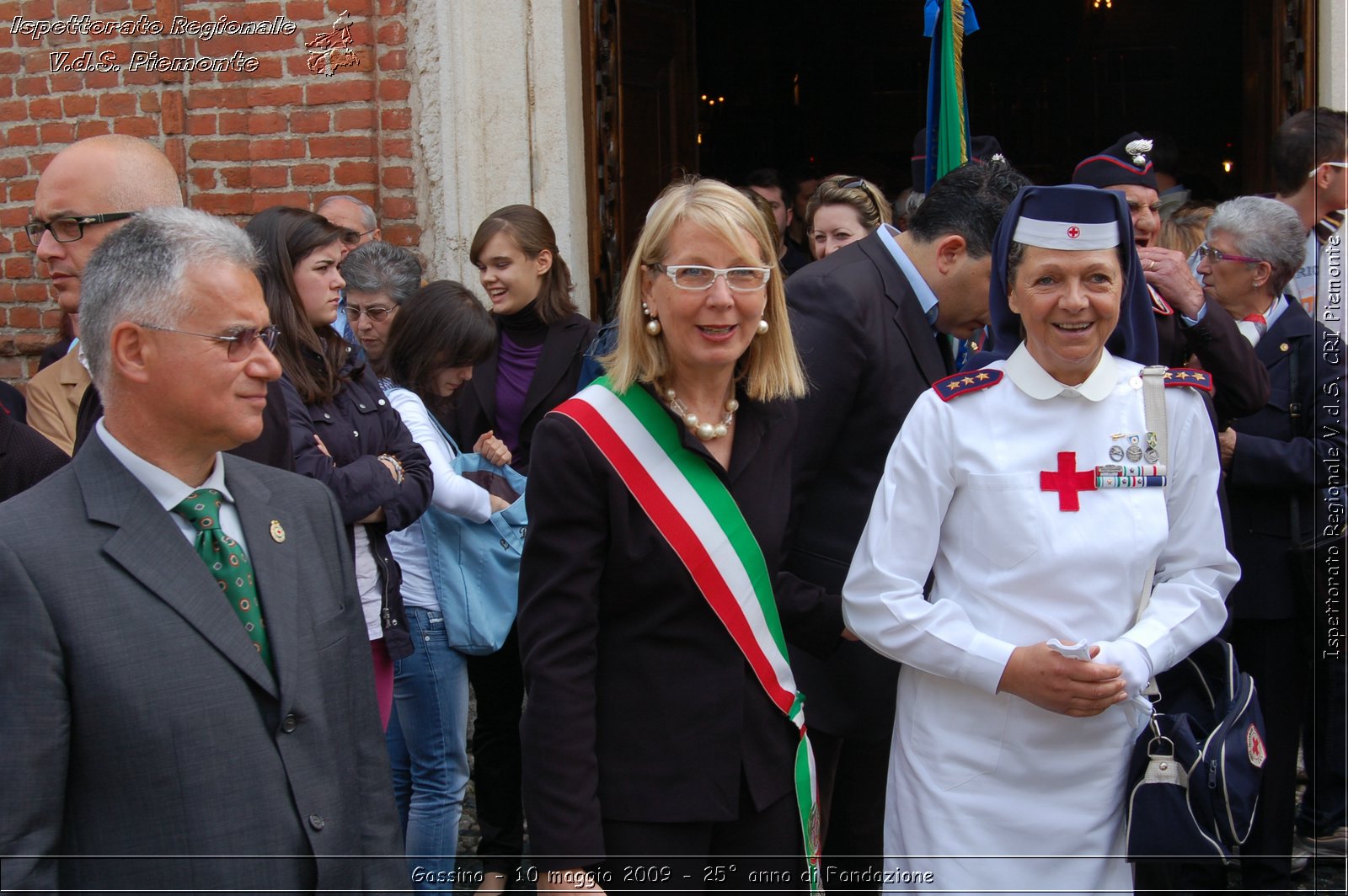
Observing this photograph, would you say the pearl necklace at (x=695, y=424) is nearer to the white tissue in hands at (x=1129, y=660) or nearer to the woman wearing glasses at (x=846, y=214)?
the white tissue in hands at (x=1129, y=660)

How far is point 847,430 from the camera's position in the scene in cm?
315

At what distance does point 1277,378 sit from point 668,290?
97.6 inches

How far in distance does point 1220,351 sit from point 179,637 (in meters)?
2.85

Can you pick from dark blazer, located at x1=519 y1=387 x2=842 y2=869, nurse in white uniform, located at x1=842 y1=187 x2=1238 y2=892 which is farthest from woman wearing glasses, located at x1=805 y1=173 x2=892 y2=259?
dark blazer, located at x1=519 y1=387 x2=842 y2=869

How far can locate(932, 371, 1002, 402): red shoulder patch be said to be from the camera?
8.54 feet

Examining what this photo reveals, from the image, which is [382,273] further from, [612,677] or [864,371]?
[612,677]

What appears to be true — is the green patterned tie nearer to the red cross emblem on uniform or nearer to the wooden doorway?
the red cross emblem on uniform

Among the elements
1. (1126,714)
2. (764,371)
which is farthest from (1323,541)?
(764,371)

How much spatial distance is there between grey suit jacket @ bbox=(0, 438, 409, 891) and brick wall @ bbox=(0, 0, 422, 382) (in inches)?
163

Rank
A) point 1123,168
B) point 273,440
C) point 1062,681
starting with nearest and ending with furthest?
1. point 1062,681
2. point 273,440
3. point 1123,168

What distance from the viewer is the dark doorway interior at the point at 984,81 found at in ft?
39.1

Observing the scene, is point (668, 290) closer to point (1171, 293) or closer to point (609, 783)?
point (609, 783)

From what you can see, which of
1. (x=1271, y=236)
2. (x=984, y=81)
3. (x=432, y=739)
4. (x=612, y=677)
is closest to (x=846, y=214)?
(x=1271, y=236)

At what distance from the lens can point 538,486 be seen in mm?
2389
